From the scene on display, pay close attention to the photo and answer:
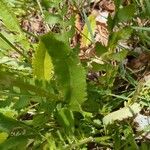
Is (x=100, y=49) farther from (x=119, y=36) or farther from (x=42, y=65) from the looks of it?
(x=42, y=65)

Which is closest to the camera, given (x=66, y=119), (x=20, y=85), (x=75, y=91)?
(x=20, y=85)

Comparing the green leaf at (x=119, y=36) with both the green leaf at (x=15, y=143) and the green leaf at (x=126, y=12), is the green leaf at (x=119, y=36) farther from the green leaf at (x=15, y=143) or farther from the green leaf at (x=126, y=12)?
the green leaf at (x=15, y=143)

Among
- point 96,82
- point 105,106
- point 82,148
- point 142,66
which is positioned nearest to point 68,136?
point 82,148

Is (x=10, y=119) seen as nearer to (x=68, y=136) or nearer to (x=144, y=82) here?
A: (x=68, y=136)

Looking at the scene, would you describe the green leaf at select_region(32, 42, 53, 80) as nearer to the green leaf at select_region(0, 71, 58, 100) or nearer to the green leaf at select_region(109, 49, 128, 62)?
the green leaf at select_region(0, 71, 58, 100)

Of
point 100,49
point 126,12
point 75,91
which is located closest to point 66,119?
point 75,91

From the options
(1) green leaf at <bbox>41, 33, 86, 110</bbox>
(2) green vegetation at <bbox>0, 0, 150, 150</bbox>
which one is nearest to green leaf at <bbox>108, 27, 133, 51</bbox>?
(2) green vegetation at <bbox>0, 0, 150, 150</bbox>

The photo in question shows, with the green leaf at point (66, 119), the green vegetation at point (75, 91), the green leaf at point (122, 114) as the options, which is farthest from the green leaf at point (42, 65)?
the green leaf at point (122, 114)
